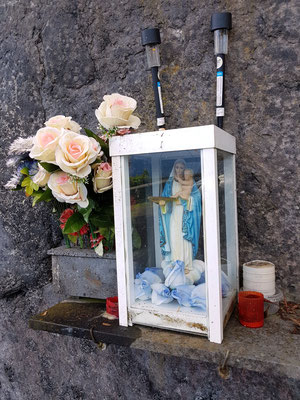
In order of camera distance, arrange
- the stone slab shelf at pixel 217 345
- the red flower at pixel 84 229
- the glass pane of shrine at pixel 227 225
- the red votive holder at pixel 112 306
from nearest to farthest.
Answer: the stone slab shelf at pixel 217 345, the glass pane of shrine at pixel 227 225, the red votive holder at pixel 112 306, the red flower at pixel 84 229

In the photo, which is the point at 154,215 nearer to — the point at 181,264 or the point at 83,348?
the point at 181,264

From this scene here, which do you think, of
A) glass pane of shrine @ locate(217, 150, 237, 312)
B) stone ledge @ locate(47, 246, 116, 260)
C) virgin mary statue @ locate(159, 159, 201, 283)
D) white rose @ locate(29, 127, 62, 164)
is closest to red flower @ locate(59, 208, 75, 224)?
stone ledge @ locate(47, 246, 116, 260)

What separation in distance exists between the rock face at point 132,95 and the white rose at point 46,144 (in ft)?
1.21

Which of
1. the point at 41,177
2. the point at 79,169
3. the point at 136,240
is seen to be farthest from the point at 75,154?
the point at 136,240

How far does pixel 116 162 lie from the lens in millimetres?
847

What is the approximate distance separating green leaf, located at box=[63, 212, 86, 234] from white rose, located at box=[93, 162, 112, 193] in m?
0.12

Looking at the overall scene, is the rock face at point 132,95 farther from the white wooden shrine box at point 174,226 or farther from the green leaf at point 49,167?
the green leaf at point 49,167

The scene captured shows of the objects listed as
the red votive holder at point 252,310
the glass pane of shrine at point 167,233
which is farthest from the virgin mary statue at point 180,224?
the red votive holder at point 252,310

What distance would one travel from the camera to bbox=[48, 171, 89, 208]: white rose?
889 millimetres

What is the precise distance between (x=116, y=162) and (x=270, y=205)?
481 millimetres

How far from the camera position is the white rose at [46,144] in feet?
2.79

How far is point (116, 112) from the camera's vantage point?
88 cm

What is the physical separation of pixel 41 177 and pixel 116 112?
0.89ft

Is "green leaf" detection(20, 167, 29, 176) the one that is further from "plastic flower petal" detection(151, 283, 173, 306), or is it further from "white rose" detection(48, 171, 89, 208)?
"plastic flower petal" detection(151, 283, 173, 306)
